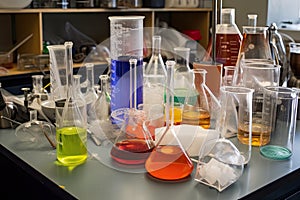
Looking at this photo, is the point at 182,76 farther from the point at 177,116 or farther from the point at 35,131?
the point at 35,131

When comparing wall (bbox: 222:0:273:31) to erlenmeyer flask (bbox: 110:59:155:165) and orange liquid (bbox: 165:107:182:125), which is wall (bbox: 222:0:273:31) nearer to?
orange liquid (bbox: 165:107:182:125)

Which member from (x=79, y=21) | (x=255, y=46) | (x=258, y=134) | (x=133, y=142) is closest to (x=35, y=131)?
(x=133, y=142)

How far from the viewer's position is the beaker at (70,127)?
960 mm

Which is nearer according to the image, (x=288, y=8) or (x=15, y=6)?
(x=15, y=6)

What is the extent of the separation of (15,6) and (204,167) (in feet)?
6.32

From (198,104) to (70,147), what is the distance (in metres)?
0.38

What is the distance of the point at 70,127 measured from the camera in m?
1.00

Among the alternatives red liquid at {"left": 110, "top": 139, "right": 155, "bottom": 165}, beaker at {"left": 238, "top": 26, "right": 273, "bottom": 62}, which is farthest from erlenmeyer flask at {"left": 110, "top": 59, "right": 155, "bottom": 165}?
beaker at {"left": 238, "top": 26, "right": 273, "bottom": 62}

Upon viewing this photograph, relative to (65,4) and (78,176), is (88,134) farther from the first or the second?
(65,4)

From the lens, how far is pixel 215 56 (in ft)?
4.43

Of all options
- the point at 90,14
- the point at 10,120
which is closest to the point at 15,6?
the point at 90,14

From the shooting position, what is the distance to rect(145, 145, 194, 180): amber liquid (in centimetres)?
88

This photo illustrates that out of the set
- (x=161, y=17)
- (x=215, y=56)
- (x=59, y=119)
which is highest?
(x=161, y=17)

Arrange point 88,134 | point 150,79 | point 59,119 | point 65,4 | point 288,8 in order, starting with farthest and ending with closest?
point 288,8 < point 65,4 < point 150,79 < point 88,134 < point 59,119
